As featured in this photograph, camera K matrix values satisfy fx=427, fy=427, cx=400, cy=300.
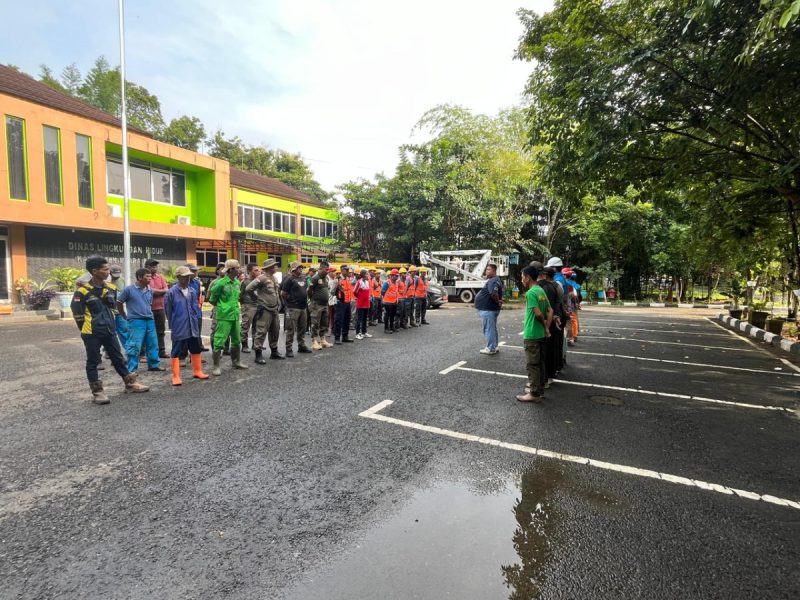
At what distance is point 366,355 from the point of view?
846 cm

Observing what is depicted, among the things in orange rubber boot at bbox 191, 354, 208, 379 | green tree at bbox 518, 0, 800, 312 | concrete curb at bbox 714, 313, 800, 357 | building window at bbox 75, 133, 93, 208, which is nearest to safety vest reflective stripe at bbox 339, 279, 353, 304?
orange rubber boot at bbox 191, 354, 208, 379

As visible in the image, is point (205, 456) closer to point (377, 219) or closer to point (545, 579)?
point (545, 579)

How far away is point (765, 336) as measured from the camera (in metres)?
11.1

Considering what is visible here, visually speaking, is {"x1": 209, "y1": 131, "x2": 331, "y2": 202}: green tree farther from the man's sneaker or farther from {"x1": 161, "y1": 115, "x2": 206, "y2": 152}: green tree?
the man's sneaker

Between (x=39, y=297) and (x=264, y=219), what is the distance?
14984 mm

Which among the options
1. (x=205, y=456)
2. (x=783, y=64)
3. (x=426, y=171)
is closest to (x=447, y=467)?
(x=205, y=456)

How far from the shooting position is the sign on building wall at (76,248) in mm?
15867

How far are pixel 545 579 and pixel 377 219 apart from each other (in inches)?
1046

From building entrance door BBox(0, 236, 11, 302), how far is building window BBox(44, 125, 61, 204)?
2115mm

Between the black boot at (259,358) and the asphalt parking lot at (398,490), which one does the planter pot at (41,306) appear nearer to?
the asphalt parking lot at (398,490)

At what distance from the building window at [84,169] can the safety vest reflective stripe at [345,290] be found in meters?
13.2

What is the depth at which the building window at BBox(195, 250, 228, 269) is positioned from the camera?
27.0 meters

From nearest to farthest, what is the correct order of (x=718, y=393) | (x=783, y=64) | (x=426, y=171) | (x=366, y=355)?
(x=783, y=64) < (x=718, y=393) < (x=366, y=355) < (x=426, y=171)

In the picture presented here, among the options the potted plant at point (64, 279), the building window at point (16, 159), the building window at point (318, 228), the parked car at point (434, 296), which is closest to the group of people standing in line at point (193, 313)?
the parked car at point (434, 296)
